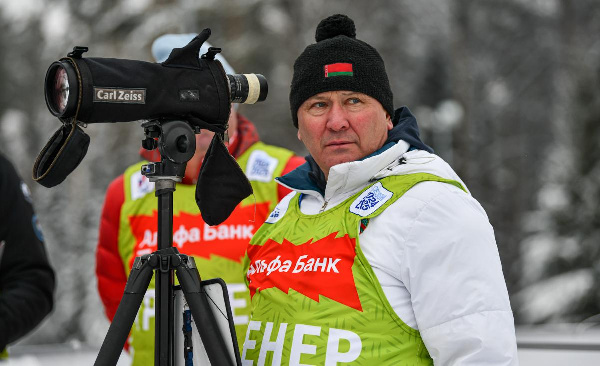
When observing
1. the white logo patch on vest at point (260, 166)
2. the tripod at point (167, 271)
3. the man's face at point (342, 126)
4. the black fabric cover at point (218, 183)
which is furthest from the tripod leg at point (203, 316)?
the white logo patch on vest at point (260, 166)

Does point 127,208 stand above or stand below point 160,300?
above

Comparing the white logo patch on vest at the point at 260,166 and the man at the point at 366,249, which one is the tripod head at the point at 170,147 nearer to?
the man at the point at 366,249

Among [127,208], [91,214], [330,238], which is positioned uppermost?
[91,214]

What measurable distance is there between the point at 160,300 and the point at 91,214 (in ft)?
44.6

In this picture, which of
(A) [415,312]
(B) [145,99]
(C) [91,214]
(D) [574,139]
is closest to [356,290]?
(A) [415,312]

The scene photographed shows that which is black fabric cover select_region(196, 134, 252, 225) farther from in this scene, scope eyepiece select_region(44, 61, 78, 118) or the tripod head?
scope eyepiece select_region(44, 61, 78, 118)

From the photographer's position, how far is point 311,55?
2.17 meters

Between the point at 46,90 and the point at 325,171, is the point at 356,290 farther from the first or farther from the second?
the point at 46,90

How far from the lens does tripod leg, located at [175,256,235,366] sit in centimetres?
164

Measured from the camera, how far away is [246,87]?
6.02 feet

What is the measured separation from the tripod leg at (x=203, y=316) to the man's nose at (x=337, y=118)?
577 millimetres

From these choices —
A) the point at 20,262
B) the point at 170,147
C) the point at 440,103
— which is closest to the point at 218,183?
the point at 170,147

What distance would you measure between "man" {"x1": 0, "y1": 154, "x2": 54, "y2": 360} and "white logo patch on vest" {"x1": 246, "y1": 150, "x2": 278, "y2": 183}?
0.80m

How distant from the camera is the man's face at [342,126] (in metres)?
2.05
